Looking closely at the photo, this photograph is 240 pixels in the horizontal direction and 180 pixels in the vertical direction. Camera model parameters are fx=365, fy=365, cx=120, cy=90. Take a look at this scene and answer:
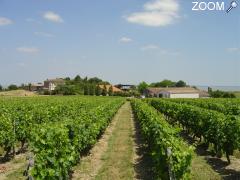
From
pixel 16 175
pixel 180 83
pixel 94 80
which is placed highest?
pixel 94 80

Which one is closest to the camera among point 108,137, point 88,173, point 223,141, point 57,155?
point 57,155

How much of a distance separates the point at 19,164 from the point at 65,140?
12.9 feet

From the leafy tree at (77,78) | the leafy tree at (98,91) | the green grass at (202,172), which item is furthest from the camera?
the leafy tree at (77,78)

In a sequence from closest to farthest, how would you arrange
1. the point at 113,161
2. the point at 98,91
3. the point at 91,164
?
the point at 91,164 < the point at 113,161 < the point at 98,91

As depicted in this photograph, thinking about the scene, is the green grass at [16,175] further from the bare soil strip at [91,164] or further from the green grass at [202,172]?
the green grass at [202,172]

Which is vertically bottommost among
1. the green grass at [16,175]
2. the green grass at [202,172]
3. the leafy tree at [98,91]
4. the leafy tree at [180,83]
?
the green grass at [16,175]

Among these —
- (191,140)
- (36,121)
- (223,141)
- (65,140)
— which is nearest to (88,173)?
(65,140)

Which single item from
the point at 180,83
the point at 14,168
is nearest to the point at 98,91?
the point at 180,83

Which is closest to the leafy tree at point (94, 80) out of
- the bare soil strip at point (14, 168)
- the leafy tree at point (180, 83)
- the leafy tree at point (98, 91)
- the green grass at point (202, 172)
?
the leafy tree at point (98, 91)

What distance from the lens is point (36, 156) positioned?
27.4 feet

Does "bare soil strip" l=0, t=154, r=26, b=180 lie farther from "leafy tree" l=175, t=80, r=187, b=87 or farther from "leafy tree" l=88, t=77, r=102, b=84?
"leafy tree" l=175, t=80, r=187, b=87

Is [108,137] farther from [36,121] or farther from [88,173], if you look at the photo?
[88,173]

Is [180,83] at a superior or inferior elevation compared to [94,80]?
inferior

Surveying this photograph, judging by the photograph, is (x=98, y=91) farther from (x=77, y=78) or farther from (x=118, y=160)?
(x=118, y=160)
